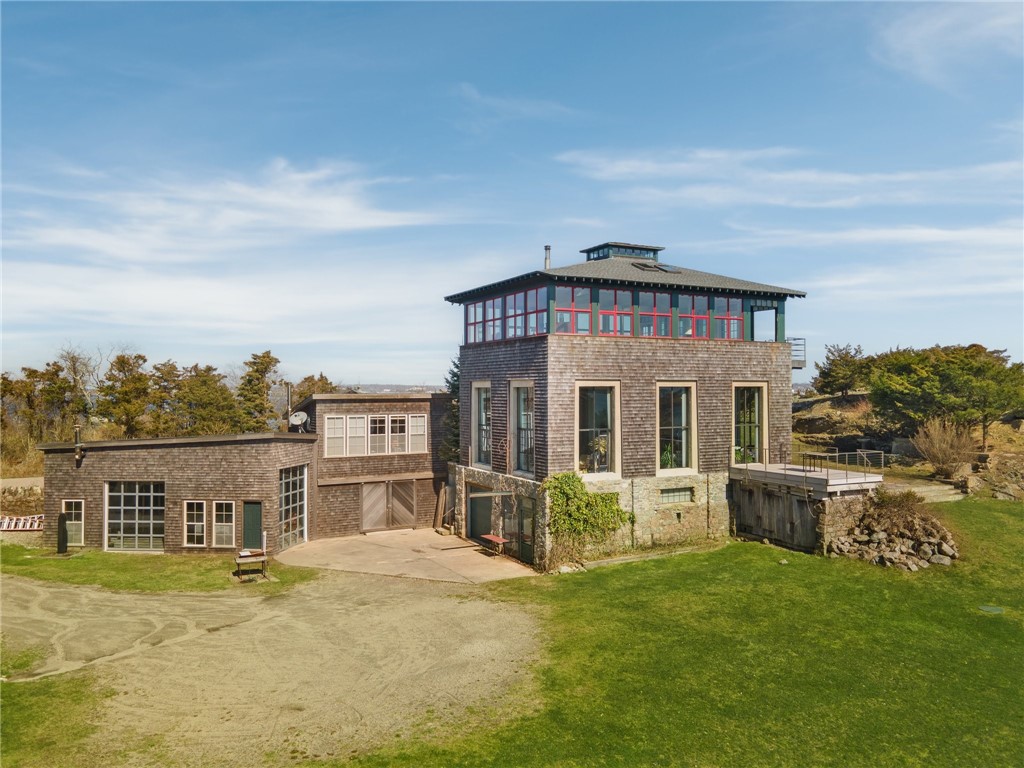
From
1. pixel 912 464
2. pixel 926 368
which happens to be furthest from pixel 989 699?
pixel 926 368

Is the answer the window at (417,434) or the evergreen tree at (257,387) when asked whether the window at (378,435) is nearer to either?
the window at (417,434)

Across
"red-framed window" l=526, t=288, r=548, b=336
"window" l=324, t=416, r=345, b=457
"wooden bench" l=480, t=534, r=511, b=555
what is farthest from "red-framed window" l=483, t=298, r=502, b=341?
"wooden bench" l=480, t=534, r=511, b=555

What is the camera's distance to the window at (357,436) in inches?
1056

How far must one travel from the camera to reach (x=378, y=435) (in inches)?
1077

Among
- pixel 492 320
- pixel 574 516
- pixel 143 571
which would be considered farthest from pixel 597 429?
pixel 143 571

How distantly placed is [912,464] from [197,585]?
3188 cm

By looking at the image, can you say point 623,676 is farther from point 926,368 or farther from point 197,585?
point 926,368

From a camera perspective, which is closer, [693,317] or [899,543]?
[899,543]

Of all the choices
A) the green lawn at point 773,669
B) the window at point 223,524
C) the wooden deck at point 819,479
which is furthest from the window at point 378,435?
the wooden deck at point 819,479

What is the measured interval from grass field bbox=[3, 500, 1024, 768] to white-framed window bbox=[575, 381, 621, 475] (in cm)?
385

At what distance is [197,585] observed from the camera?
19172 millimetres

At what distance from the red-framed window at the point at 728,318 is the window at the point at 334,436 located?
15309 mm

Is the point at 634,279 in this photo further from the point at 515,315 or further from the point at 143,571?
the point at 143,571

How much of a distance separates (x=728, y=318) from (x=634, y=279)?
184 inches
